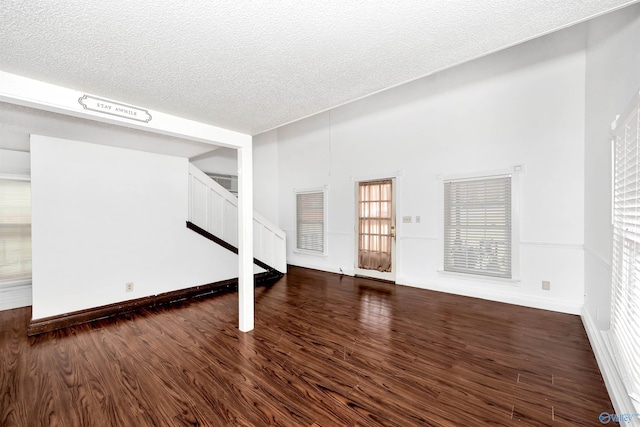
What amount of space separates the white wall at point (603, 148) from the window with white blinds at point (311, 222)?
4.47m

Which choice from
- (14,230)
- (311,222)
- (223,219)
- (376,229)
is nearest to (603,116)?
(376,229)

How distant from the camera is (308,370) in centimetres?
236

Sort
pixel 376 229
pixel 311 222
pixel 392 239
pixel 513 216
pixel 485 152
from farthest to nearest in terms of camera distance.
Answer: pixel 311 222 < pixel 376 229 < pixel 392 239 < pixel 485 152 < pixel 513 216

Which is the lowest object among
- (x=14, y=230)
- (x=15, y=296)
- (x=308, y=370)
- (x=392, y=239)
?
(x=308, y=370)

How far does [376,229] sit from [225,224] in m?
2.99

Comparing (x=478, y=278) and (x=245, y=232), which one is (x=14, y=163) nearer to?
(x=245, y=232)

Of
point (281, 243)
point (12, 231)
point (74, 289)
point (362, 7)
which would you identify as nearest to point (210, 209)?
point (281, 243)

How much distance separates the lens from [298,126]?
7.07 meters

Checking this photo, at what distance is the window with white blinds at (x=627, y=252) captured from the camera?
151 centimetres

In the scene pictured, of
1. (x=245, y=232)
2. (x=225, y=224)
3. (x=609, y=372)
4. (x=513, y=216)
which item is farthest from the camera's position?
(x=225, y=224)

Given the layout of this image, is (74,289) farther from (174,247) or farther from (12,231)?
(12,231)

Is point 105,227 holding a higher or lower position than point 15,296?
higher

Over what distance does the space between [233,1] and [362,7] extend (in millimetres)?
587
